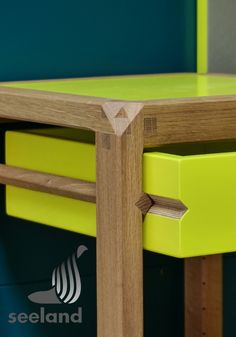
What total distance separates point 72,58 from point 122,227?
52 centimetres

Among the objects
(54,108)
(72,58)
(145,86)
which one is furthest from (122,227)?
(72,58)

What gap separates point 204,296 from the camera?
141 cm

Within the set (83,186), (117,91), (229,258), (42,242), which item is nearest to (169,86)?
(117,91)

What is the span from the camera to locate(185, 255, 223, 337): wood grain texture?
1396 mm

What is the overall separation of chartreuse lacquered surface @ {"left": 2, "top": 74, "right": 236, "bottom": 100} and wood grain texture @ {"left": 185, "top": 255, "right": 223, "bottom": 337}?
0.97ft

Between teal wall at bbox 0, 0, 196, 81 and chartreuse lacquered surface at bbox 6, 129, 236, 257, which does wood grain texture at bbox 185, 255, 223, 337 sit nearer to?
teal wall at bbox 0, 0, 196, 81

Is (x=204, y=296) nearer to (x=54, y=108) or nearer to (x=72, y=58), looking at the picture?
(x=72, y=58)

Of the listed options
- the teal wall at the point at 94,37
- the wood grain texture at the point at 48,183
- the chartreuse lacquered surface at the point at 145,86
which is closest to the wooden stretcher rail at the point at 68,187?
the wood grain texture at the point at 48,183

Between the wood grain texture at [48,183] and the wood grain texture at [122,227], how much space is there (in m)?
0.06

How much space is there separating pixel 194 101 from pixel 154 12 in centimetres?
52

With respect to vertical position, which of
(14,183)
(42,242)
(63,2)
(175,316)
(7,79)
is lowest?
(175,316)

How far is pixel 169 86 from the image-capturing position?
1.12 meters

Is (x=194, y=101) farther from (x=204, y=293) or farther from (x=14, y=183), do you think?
(x=204, y=293)

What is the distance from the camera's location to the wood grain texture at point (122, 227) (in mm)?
860
